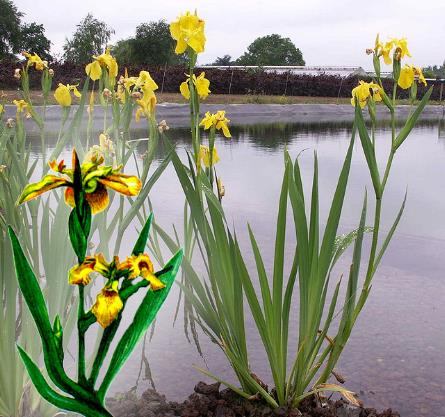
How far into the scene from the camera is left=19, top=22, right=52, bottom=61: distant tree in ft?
97.9

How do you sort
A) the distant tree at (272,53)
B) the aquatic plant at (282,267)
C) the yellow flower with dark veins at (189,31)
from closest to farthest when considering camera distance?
the yellow flower with dark veins at (189,31) → the aquatic plant at (282,267) → the distant tree at (272,53)

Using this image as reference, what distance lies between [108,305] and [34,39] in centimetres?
3190

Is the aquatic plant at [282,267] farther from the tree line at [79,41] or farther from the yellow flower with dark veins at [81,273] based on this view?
the tree line at [79,41]

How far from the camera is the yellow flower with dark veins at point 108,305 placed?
0.64 m

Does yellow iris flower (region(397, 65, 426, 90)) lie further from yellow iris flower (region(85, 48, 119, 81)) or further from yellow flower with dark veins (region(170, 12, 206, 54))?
yellow iris flower (region(85, 48, 119, 81))

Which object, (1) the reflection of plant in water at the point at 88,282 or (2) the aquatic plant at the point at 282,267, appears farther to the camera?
(2) the aquatic plant at the point at 282,267

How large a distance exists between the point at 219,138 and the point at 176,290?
6373 millimetres

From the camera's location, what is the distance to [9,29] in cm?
2952

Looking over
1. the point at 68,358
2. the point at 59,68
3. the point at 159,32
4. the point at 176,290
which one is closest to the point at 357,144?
the point at 176,290

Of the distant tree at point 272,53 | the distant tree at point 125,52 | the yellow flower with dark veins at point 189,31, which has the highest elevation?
the distant tree at point 272,53

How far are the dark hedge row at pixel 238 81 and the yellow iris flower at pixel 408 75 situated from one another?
13504mm

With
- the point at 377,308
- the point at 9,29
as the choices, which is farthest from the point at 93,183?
the point at 9,29

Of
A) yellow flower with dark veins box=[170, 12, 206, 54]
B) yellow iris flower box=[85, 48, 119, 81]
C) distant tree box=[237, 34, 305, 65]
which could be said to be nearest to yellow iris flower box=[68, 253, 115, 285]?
yellow flower with dark veins box=[170, 12, 206, 54]

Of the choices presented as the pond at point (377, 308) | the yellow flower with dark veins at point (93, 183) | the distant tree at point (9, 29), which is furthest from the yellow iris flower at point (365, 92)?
the distant tree at point (9, 29)
